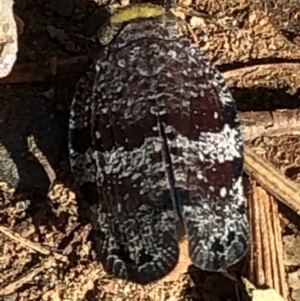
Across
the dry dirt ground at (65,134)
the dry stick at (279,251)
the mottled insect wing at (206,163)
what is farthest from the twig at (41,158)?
the dry stick at (279,251)

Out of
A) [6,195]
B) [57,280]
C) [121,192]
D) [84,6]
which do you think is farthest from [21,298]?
[84,6]

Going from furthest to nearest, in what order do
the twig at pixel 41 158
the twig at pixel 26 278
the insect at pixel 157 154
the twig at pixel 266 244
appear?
the twig at pixel 41 158
the twig at pixel 26 278
the twig at pixel 266 244
the insect at pixel 157 154

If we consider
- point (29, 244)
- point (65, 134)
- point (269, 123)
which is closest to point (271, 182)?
point (269, 123)

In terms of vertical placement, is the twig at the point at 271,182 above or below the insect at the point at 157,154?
below

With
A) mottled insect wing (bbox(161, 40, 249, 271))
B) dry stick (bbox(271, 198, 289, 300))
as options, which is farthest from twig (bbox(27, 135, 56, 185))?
dry stick (bbox(271, 198, 289, 300))

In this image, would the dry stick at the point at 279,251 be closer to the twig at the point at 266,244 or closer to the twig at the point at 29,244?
the twig at the point at 266,244

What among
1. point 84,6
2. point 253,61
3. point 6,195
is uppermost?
point 84,6

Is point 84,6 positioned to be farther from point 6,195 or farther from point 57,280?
point 57,280
